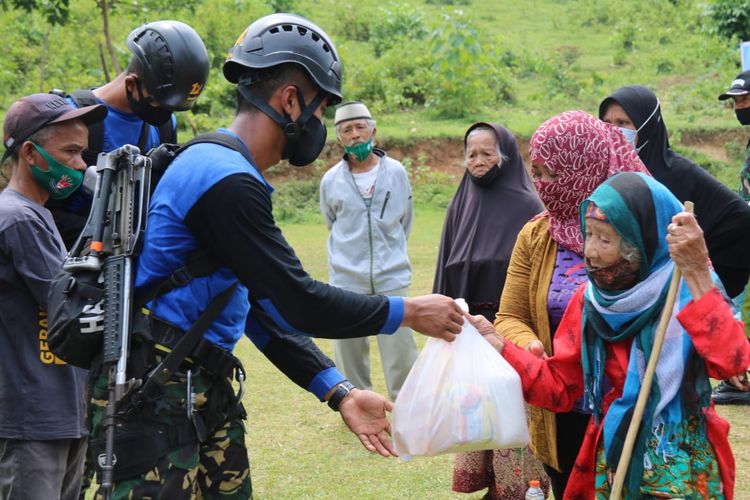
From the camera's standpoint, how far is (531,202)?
6348 millimetres

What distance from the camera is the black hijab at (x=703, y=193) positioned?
234 inches

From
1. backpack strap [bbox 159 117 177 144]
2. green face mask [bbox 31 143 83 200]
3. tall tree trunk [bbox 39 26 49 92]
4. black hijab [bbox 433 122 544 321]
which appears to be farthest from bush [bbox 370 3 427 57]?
green face mask [bbox 31 143 83 200]

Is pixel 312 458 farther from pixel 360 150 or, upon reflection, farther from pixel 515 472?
pixel 360 150

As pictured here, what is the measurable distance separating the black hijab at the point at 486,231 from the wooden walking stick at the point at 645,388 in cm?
278

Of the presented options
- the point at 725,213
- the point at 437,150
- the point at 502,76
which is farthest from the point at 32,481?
the point at 502,76

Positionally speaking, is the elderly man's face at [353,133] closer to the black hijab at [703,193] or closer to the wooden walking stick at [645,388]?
the black hijab at [703,193]

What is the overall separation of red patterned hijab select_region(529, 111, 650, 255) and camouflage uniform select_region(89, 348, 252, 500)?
162cm

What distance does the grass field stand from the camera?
6.14m

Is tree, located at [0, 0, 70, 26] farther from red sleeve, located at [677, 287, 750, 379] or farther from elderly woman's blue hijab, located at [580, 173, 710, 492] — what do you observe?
red sleeve, located at [677, 287, 750, 379]

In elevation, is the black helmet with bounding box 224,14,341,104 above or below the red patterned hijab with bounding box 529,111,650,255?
above

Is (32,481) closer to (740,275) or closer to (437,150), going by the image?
(740,275)

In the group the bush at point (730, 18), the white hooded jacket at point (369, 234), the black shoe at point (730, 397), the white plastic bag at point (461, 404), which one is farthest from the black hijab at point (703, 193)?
the bush at point (730, 18)

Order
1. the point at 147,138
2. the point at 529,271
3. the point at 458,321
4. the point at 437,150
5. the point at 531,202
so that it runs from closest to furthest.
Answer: the point at 458,321 → the point at 529,271 → the point at 147,138 → the point at 531,202 → the point at 437,150

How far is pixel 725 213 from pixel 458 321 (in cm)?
301
